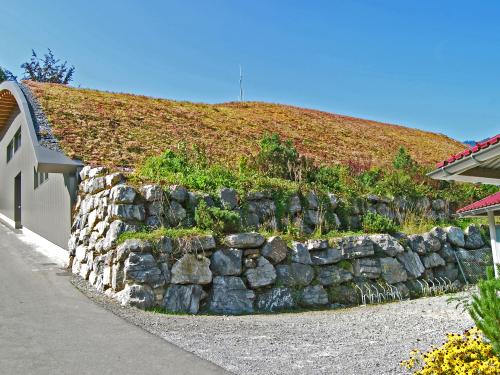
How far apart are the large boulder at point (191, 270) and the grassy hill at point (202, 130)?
5873 mm

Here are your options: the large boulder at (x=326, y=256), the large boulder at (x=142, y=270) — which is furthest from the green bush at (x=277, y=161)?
the large boulder at (x=142, y=270)

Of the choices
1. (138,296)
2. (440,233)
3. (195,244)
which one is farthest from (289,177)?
(138,296)

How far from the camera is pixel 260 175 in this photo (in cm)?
1290

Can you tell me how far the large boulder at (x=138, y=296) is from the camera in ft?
27.8

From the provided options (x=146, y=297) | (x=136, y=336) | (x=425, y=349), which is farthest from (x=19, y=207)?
(x=425, y=349)

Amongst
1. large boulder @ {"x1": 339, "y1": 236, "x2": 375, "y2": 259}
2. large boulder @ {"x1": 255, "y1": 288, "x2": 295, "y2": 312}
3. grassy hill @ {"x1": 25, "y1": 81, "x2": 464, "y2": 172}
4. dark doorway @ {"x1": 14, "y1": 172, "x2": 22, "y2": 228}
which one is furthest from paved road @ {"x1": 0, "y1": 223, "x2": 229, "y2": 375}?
dark doorway @ {"x1": 14, "y1": 172, "x2": 22, "y2": 228}

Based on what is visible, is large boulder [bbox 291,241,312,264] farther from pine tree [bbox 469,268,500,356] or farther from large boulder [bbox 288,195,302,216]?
pine tree [bbox 469,268,500,356]

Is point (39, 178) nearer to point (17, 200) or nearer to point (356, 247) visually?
point (17, 200)

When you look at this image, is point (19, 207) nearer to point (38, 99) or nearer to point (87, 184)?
point (38, 99)

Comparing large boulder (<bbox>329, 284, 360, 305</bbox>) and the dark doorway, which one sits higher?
the dark doorway

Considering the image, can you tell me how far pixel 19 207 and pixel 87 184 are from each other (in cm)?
992

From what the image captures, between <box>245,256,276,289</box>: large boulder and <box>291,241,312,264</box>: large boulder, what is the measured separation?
608mm

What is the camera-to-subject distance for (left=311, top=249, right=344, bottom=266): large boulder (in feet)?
33.5

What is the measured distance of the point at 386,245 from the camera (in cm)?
1105
